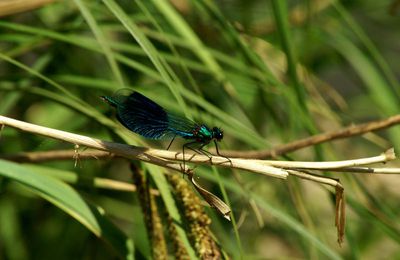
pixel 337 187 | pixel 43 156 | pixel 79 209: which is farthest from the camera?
pixel 43 156

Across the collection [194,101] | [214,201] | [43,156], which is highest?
[194,101]

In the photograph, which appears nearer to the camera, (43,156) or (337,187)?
(337,187)

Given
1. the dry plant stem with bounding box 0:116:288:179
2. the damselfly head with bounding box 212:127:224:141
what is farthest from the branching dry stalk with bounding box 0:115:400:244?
the damselfly head with bounding box 212:127:224:141

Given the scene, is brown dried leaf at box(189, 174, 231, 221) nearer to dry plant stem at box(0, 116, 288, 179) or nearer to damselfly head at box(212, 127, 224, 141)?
dry plant stem at box(0, 116, 288, 179)

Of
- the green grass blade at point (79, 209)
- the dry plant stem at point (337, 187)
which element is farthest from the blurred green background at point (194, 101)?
the dry plant stem at point (337, 187)

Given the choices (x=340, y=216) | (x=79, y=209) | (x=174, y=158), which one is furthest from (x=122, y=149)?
(x=340, y=216)

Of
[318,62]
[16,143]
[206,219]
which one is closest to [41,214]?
[16,143]

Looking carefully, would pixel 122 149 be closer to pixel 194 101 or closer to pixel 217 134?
pixel 217 134
